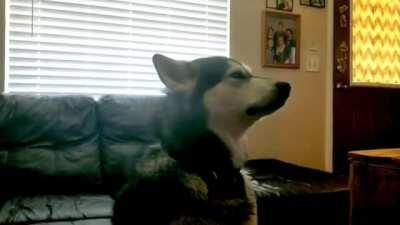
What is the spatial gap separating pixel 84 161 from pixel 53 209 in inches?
20.0

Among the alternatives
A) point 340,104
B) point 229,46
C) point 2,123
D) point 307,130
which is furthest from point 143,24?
point 340,104

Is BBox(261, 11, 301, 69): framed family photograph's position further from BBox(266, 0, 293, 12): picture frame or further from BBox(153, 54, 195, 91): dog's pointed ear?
BBox(153, 54, 195, 91): dog's pointed ear

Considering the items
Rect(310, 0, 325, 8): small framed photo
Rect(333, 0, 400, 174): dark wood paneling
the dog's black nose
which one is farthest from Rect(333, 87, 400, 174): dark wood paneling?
the dog's black nose

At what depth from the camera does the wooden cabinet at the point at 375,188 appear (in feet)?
7.65

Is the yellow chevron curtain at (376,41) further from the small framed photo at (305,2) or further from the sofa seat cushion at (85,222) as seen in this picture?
the sofa seat cushion at (85,222)

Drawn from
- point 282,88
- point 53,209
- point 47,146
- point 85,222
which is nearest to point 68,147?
point 47,146

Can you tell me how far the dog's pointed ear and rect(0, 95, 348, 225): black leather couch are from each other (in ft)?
2.79

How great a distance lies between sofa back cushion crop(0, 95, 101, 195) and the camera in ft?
7.45

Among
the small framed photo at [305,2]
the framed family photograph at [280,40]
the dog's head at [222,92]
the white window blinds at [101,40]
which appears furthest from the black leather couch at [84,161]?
the small framed photo at [305,2]

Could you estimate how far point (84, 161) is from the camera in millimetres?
2404

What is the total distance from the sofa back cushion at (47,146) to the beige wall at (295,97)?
1.27 metres

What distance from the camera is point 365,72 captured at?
3.88 metres

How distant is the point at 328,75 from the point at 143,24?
5.31 feet

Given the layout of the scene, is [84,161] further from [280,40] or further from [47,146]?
[280,40]
